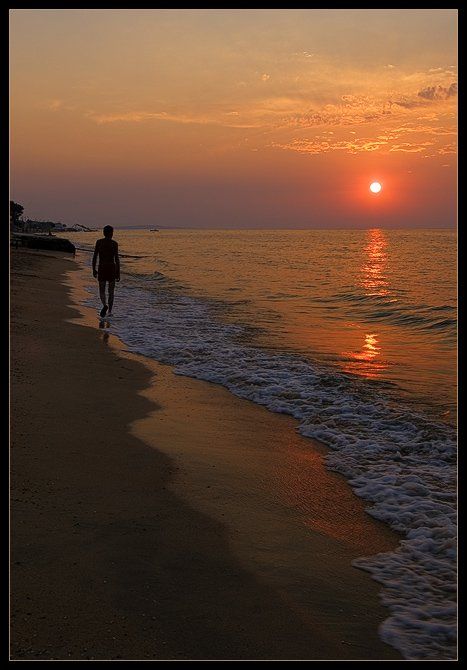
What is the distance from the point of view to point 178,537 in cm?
412

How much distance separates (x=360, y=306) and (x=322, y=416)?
14966 millimetres

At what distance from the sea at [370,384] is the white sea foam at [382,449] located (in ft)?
0.04

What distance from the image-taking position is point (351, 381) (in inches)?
378

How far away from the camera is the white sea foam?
365 cm

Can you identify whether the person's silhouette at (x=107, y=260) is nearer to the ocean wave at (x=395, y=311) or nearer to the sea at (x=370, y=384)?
the sea at (x=370, y=384)

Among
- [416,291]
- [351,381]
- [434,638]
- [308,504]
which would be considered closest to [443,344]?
[351,381]

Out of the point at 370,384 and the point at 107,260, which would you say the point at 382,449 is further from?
the point at 107,260

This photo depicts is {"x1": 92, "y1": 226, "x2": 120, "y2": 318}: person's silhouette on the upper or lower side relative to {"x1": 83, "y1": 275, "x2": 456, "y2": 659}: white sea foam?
upper

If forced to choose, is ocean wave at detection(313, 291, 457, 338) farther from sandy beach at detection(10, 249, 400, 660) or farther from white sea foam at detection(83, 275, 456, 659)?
sandy beach at detection(10, 249, 400, 660)

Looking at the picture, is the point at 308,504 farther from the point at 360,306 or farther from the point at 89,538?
the point at 360,306

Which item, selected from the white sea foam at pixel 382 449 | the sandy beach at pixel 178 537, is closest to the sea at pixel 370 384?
the white sea foam at pixel 382 449

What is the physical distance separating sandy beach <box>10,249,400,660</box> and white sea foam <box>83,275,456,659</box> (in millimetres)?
187

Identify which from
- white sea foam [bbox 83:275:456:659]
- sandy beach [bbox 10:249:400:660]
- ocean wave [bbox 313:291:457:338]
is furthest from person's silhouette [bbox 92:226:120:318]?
ocean wave [bbox 313:291:457:338]

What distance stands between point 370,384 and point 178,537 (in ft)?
19.8
